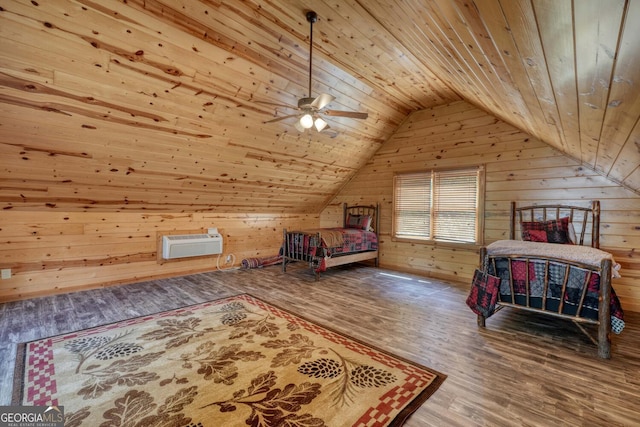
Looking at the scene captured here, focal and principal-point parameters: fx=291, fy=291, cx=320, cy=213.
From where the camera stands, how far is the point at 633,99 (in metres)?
1.26

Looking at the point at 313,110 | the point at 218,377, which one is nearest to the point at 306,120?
the point at 313,110

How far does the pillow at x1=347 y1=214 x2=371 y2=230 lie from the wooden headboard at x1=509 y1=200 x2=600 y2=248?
251 cm

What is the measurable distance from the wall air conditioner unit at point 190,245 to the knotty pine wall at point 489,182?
319cm

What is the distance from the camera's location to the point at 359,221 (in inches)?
244

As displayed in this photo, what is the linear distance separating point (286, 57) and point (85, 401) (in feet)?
11.5

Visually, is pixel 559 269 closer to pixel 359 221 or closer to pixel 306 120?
pixel 306 120

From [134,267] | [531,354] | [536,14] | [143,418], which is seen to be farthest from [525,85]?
[134,267]

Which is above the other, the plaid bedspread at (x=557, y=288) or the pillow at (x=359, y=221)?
the pillow at (x=359, y=221)

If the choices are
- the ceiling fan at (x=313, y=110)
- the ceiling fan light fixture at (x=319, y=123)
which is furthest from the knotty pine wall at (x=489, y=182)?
the ceiling fan light fixture at (x=319, y=123)

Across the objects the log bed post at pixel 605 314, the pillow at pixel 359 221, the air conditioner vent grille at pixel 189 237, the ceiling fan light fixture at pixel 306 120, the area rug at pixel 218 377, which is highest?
the ceiling fan light fixture at pixel 306 120

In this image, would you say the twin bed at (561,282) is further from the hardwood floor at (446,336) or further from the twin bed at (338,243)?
the twin bed at (338,243)

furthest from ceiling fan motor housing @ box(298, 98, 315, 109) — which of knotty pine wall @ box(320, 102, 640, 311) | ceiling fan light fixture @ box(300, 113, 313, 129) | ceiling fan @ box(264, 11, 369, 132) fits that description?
knotty pine wall @ box(320, 102, 640, 311)

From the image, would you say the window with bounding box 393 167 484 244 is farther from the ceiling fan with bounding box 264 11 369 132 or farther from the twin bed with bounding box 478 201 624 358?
the ceiling fan with bounding box 264 11 369 132

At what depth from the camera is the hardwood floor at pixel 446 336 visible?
6.08 feet
